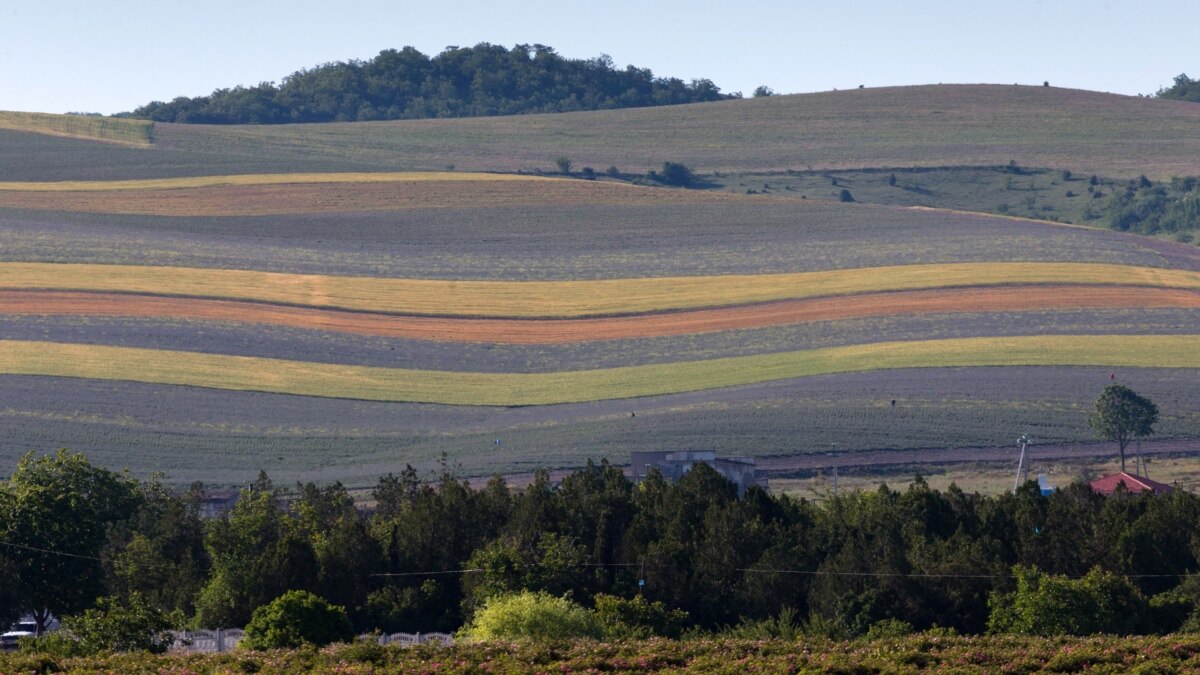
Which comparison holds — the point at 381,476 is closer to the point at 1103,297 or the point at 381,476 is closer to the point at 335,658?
the point at 335,658

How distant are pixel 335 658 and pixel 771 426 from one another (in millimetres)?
50401

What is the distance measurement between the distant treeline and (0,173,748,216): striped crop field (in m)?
66.4

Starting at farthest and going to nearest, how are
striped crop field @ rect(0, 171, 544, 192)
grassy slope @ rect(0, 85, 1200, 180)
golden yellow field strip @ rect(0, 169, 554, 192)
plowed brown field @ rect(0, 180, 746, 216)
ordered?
grassy slope @ rect(0, 85, 1200, 180) < golden yellow field strip @ rect(0, 169, 554, 192) < striped crop field @ rect(0, 171, 544, 192) < plowed brown field @ rect(0, 180, 746, 216)

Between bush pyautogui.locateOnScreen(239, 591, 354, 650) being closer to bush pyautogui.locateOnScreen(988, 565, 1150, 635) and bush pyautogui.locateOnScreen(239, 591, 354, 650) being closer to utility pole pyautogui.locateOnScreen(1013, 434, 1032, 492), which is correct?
bush pyautogui.locateOnScreen(988, 565, 1150, 635)

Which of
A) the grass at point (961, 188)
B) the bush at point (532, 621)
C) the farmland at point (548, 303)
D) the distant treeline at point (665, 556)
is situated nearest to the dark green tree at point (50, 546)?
the distant treeline at point (665, 556)

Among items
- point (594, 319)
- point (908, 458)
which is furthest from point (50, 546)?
point (594, 319)

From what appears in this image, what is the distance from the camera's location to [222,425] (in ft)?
290

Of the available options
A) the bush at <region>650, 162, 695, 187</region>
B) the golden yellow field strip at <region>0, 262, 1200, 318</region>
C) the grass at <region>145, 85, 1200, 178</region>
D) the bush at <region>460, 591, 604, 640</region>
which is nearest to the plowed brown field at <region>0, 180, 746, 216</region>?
the bush at <region>650, 162, 695, 187</region>

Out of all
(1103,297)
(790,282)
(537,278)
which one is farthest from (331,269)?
(1103,297)

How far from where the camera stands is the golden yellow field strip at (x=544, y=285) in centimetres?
10975

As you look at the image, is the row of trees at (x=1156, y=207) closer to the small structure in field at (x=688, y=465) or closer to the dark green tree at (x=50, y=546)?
the small structure in field at (x=688, y=465)

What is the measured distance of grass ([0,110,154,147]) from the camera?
160 meters

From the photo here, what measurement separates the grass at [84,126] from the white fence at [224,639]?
109274mm

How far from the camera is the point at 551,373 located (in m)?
99.4
